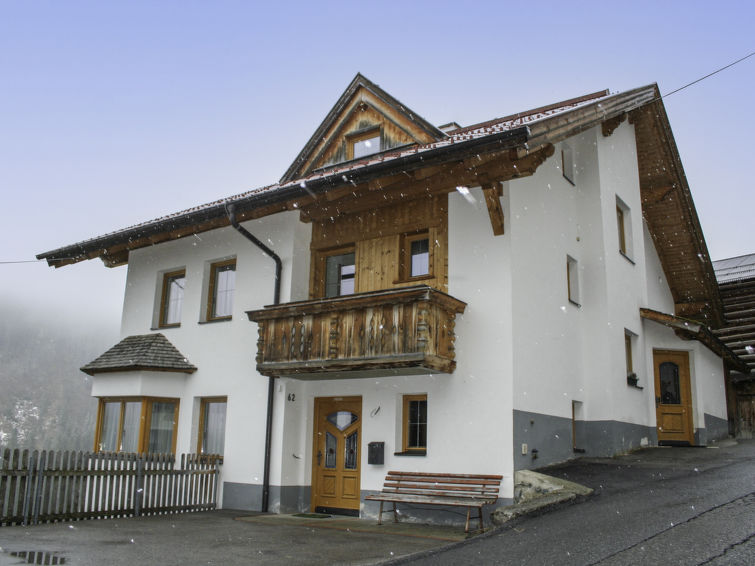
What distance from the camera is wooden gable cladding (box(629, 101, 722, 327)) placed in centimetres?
1841

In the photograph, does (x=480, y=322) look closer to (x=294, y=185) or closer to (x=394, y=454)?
(x=394, y=454)

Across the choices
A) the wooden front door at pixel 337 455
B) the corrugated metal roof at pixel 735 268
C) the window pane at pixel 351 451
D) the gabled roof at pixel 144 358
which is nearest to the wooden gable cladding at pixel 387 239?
the wooden front door at pixel 337 455

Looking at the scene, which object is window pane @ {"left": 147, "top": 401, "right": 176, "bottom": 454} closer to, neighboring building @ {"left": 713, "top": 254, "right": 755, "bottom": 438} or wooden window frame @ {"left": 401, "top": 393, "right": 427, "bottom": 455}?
wooden window frame @ {"left": 401, "top": 393, "right": 427, "bottom": 455}

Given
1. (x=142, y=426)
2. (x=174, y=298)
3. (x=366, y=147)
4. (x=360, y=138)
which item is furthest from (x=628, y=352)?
(x=142, y=426)

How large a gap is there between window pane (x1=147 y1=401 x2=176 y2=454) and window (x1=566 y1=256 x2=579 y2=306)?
8.63 metres

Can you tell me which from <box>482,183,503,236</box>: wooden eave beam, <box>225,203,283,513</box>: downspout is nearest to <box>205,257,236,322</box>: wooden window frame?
<box>225,203,283,513</box>: downspout

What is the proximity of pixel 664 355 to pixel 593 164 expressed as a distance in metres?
5.69

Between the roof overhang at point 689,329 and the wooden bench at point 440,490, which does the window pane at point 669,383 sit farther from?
the wooden bench at point 440,490

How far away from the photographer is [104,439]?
16.2 metres

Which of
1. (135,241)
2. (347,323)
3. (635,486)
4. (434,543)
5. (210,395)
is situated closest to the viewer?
(434,543)

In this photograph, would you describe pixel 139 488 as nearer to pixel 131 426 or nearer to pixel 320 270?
pixel 131 426

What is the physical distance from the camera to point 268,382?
561 inches

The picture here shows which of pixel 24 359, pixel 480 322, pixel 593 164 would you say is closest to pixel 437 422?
pixel 480 322

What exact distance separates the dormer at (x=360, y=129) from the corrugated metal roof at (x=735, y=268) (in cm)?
1468
